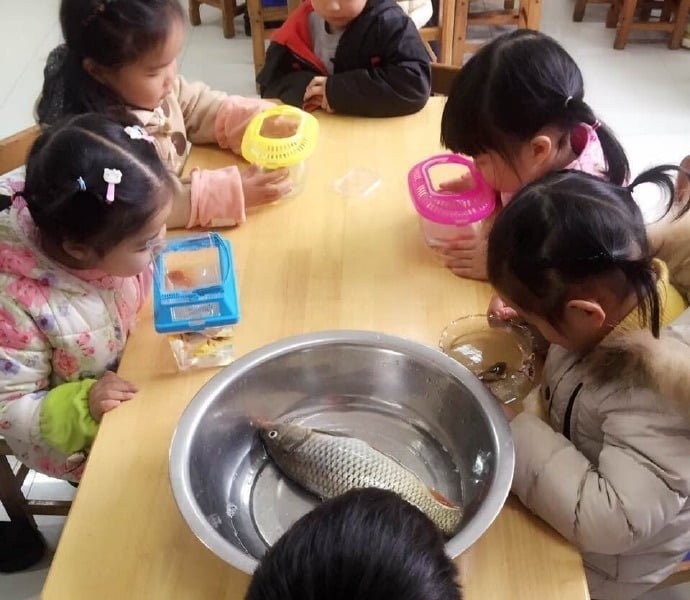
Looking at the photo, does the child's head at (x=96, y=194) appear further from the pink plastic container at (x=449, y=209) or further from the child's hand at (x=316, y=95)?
the child's hand at (x=316, y=95)

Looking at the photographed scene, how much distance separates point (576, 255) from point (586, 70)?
272 centimetres

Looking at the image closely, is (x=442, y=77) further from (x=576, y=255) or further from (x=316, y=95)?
(x=576, y=255)

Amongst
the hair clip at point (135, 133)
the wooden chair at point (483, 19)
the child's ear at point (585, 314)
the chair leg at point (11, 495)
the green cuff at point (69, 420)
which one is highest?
the hair clip at point (135, 133)

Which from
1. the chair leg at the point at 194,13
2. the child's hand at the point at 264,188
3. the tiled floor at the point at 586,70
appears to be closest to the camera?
the child's hand at the point at 264,188

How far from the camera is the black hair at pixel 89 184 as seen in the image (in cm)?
94

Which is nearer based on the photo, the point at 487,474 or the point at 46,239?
the point at 487,474

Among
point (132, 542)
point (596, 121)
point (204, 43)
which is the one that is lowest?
point (204, 43)

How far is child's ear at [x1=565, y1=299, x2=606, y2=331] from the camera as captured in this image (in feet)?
2.74

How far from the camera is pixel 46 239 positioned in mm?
996

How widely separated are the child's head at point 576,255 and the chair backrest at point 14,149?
86 centimetres

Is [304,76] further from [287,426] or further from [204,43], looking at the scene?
[204,43]

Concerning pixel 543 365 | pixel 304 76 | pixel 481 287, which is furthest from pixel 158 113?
pixel 543 365

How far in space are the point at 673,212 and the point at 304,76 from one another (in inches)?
35.1

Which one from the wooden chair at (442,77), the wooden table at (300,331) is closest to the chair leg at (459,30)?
the wooden chair at (442,77)
